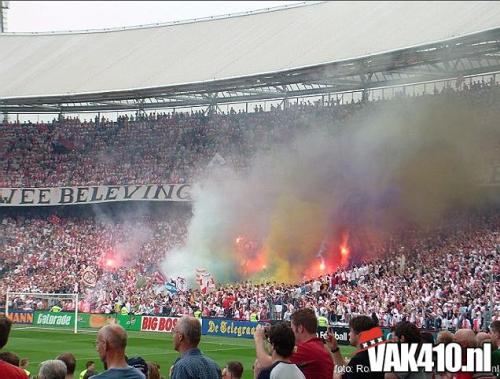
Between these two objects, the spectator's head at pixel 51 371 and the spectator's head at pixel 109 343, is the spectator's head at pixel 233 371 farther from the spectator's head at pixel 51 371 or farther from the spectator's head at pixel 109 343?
the spectator's head at pixel 109 343

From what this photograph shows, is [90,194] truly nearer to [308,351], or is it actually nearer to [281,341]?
[308,351]

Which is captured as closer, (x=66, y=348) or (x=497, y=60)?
(x=66, y=348)

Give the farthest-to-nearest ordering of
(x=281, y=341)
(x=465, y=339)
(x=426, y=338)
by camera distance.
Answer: (x=426, y=338), (x=465, y=339), (x=281, y=341)

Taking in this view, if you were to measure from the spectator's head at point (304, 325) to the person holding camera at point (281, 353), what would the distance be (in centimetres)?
39

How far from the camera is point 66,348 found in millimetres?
27250

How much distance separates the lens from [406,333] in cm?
749

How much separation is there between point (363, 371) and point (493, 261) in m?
23.8

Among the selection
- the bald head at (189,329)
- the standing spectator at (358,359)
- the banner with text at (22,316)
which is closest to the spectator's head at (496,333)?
the standing spectator at (358,359)

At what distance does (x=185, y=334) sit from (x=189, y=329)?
0.05 metres

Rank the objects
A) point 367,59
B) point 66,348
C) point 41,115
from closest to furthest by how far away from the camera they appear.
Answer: point 66,348
point 367,59
point 41,115

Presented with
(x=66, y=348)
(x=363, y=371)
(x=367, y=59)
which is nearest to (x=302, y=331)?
(x=363, y=371)

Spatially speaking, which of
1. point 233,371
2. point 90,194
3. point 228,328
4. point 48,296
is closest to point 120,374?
point 233,371

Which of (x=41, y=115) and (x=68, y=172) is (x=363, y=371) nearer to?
(x=68, y=172)

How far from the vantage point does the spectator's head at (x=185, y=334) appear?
700 cm
